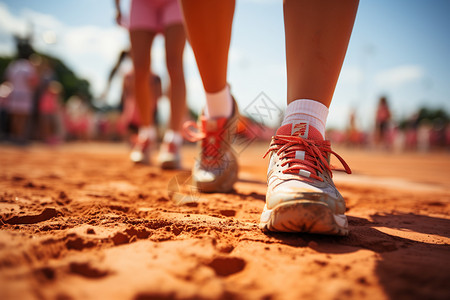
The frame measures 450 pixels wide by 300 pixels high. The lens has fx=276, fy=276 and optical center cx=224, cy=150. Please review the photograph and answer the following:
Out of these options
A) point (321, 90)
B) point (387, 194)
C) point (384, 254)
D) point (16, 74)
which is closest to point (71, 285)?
point (384, 254)

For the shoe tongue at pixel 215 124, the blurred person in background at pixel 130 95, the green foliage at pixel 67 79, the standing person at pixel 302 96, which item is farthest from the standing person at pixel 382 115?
the green foliage at pixel 67 79

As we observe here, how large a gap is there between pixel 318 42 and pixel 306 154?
0.42 m

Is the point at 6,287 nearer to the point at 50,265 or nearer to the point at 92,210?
the point at 50,265

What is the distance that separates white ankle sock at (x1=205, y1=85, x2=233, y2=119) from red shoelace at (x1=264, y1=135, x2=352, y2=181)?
25.0 inches

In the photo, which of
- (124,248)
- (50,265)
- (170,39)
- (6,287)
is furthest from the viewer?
(170,39)

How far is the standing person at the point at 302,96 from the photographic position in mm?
829

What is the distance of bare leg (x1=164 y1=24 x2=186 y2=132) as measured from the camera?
2520 millimetres

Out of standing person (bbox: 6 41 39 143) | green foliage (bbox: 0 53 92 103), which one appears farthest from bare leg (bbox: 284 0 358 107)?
green foliage (bbox: 0 53 92 103)

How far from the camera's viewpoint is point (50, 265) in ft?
1.90

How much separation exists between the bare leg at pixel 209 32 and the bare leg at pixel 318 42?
0.34m

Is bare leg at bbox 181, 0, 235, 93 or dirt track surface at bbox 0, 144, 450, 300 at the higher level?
bare leg at bbox 181, 0, 235, 93

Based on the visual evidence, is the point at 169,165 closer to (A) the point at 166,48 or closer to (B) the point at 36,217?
(A) the point at 166,48

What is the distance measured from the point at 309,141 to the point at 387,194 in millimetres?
1167

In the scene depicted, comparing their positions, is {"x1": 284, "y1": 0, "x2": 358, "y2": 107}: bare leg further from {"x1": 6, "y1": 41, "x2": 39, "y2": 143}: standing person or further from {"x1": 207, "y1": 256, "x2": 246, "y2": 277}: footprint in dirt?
{"x1": 6, "y1": 41, "x2": 39, "y2": 143}: standing person
